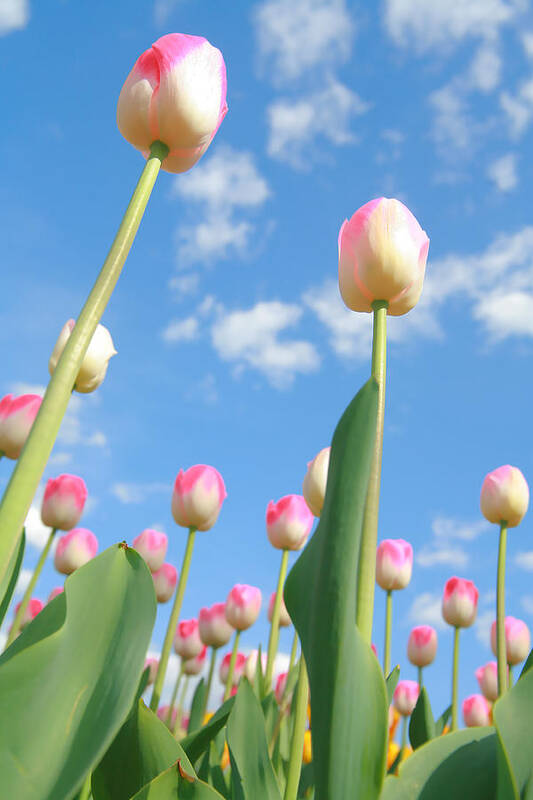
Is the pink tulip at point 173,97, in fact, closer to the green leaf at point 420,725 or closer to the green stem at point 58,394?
the green stem at point 58,394

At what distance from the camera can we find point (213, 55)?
3.42 feet

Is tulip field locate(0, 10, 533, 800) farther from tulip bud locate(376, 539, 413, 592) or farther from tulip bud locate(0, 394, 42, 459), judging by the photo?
tulip bud locate(376, 539, 413, 592)

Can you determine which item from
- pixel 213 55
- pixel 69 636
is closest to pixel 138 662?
pixel 69 636

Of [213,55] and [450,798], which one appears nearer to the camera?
[450,798]

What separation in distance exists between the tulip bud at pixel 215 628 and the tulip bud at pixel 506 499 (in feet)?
5.09

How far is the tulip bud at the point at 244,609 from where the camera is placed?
9.88ft

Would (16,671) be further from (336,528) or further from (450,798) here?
(450,798)

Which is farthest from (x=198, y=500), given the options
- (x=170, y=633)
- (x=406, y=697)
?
(x=406, y=697)

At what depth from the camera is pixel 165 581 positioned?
323cm

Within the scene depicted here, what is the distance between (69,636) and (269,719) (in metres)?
1.58

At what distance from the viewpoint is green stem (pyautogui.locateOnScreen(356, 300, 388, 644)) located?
741 millimetres

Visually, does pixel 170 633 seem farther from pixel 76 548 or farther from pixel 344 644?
pixel 76 548

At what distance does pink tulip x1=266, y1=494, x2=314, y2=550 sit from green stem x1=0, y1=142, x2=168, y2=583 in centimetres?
168

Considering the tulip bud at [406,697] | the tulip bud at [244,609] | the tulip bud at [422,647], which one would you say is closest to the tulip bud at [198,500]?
the tulip bud at [244,609]
